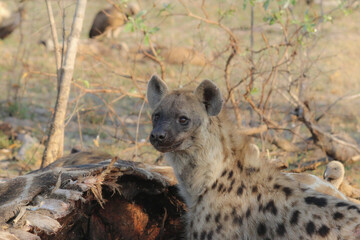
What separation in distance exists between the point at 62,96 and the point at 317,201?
8.78 feet

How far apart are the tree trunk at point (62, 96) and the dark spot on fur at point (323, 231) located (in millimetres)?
2734

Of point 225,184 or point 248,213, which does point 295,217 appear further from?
point 225,184

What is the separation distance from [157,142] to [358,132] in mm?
5497

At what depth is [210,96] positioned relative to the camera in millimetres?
2979

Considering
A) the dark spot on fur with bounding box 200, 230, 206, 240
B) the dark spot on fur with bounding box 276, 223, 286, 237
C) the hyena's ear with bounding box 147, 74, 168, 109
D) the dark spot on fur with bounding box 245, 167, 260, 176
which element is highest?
the hyena's ear with bounding box 147, 74, 168, 109

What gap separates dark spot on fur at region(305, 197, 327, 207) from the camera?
102 inches

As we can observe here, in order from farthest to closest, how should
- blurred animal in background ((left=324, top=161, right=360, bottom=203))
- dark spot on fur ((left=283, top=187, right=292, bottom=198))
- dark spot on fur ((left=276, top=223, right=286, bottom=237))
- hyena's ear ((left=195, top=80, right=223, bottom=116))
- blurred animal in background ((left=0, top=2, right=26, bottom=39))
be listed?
blurred animal in background ((left=0, top=2, right=26, bottom=39)) < blurred animal in background ((left=324, top=161, right=360, bottom=203)) < hyena's ear ((left=195, top=80, right=223, bottom=116)) < dark spot on fur ((left=283, top=187, right=292, bottom=198)) < dark spot on fur ((left=276, top=223, right=286, bottom=237))

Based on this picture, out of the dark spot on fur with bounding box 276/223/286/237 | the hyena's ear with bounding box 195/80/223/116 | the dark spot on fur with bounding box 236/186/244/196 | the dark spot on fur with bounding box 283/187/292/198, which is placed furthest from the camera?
the hyena's ear with bounding box 195/80/223/116

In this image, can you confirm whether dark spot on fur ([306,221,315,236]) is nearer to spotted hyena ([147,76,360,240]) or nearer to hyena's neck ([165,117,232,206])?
spotted hyena ([147,76,360,240])

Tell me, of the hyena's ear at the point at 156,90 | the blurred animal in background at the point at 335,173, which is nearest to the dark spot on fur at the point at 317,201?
the hyena's ear at the point at 156,90

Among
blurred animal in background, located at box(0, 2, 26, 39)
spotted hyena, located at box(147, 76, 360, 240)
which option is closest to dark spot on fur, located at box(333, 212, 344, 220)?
spotted hyena, located at box(147, 76, 360, 240)

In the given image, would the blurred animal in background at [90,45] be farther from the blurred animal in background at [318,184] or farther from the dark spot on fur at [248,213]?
the dark spot on fur at [248,213]

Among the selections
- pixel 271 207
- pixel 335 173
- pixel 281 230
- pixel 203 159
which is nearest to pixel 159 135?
pixel 203 159

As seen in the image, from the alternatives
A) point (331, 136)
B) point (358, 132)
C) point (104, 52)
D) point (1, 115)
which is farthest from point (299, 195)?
point (104, 52)
